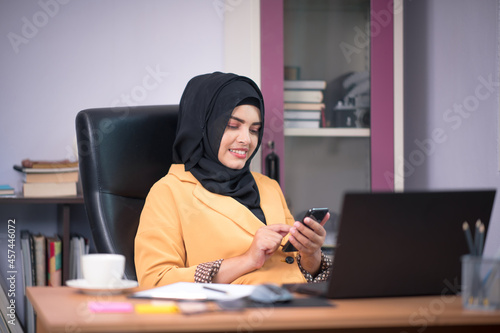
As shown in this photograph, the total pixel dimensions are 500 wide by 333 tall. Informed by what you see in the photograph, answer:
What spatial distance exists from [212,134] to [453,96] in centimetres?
104

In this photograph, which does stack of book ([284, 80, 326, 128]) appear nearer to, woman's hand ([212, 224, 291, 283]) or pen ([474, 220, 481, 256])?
woman's hand ([212, 224, 291, 283])

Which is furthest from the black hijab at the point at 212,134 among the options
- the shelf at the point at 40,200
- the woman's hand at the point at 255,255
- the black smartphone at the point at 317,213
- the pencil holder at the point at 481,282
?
the pencil holder at the point at 481,282

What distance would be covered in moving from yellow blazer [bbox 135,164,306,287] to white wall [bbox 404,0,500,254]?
0.84 meters

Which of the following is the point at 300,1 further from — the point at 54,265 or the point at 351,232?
the point at 351,232

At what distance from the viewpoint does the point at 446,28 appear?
238 cm

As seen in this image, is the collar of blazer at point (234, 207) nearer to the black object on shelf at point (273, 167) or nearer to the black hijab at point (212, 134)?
the black hijab at point (212, 134)

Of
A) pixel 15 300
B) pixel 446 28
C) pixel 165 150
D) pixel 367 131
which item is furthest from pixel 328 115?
pixel 15 300

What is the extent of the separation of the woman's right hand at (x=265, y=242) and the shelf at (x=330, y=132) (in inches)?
39.7

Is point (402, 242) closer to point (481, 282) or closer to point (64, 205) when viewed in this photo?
point (481, 282)

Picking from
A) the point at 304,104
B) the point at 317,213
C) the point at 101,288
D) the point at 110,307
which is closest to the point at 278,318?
the point at 110,307

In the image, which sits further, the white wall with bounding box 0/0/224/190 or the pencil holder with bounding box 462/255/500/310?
the white wall with bounding box 0/0/224/190

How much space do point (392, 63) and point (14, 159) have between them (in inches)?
63.5

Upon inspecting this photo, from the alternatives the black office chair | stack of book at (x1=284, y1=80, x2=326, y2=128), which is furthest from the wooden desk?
stack of book at (x1=284, y1=80, x2=326, y2=128)

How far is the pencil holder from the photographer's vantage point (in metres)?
0.95
